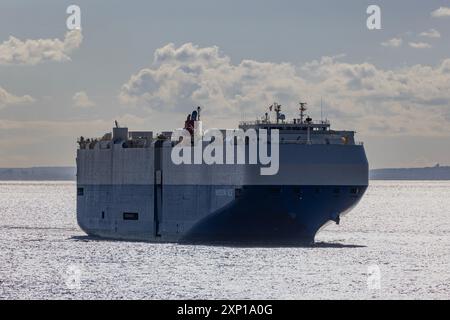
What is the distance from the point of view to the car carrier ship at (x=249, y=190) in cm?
7981

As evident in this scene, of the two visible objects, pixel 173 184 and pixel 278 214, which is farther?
pixel 173 184

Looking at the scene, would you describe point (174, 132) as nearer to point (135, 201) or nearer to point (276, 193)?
point (135, 201)

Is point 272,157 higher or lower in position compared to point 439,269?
higher

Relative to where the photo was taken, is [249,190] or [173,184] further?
[173,184]

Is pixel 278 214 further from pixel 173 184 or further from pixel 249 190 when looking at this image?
pixel 173 184

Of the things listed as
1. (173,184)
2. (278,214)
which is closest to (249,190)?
(278,214)

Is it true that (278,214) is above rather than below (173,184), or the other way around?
below

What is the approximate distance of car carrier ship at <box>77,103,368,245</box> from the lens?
3142 inches

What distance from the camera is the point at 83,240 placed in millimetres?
97750

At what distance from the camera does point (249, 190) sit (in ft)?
261

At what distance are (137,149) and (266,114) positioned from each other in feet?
38.2
